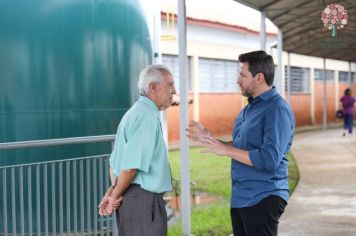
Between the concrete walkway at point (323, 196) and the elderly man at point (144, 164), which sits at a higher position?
the elderly man at point (144, 164)

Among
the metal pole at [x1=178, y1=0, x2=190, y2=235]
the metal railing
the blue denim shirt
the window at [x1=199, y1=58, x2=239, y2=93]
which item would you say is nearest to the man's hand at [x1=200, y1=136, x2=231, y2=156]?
the blue denim shirt

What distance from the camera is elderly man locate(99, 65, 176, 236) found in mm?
3305

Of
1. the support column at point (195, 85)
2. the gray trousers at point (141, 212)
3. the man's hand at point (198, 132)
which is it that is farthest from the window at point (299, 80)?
the gray trousers at point (141, 212)

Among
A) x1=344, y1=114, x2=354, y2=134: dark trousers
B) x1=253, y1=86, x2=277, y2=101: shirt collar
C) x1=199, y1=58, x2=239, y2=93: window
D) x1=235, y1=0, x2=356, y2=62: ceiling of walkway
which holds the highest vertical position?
x1=235, y1=0, x2=356, y2=62: ceiling of walkway

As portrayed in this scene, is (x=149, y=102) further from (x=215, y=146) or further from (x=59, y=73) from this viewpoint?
(x=59, y=73)

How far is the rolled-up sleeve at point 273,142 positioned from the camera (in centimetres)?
319

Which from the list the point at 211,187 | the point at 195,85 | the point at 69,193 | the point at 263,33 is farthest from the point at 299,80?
the point at 69,193

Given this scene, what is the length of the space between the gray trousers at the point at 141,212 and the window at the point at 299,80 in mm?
25582

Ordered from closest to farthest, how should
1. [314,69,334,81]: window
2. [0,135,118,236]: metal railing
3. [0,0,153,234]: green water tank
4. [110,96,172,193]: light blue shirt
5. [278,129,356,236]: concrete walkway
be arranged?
1. [110,96,172,193]: light blue shirt
2. [0,135,118,236]: metal railing
3. [0,0,153,234]: green water tank
4. [278,129,356,236]: concrete walkway
5. [314,69,334,81]: window

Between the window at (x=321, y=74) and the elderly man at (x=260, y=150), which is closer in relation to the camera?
the elderly man at (x=260, y=150)

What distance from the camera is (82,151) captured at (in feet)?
21.2

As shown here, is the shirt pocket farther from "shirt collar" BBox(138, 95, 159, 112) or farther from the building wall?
the building wall

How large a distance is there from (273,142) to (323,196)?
6.39 m

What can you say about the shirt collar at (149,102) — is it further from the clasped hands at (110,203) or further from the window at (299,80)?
the window at (299,80)
